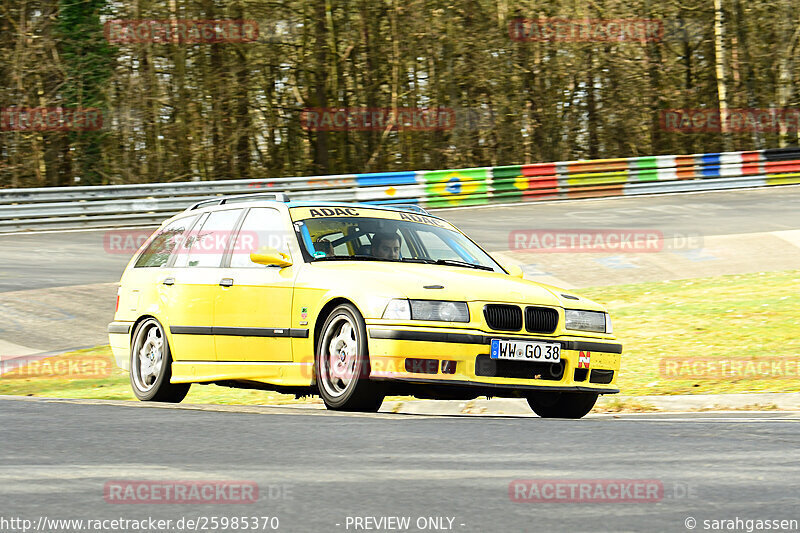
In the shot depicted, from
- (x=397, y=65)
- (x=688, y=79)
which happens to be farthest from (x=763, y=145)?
(x=397, y=65)

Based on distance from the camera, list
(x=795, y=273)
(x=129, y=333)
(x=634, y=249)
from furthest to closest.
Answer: (x=634, y=249), (x=795, y=273), (x=129, y=333)

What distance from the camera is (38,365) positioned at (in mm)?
12039

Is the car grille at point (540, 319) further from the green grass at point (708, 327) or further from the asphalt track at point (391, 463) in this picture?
the green grass at point (708, 327)

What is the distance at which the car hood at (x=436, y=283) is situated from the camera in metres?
7.47

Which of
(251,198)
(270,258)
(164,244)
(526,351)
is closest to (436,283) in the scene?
(526,351)

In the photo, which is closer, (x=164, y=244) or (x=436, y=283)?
(x=436, y=283)

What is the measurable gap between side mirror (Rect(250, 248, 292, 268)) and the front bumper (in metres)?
1.16

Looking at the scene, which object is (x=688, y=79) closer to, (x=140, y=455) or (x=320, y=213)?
(x=320, y=213)

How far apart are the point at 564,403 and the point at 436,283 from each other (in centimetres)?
162

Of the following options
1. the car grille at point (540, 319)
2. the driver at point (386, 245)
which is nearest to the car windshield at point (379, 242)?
the driver at point (386, 245)

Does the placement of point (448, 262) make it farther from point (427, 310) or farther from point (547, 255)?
point (547, 255)

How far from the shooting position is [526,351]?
764 cm

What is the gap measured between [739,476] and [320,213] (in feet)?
14.7

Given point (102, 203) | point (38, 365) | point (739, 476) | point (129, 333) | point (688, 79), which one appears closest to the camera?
point (739, 476)
